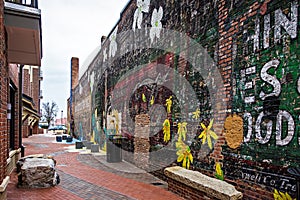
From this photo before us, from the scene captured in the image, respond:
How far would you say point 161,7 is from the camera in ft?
25.1

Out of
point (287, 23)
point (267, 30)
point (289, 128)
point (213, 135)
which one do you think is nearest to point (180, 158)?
Answer: point (213, 135)

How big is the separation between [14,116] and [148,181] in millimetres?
5555

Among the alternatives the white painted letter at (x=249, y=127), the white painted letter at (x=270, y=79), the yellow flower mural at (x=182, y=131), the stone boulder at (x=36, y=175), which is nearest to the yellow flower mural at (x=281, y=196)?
the white painted letter at (x=249, y=127)

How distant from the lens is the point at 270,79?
153 inches

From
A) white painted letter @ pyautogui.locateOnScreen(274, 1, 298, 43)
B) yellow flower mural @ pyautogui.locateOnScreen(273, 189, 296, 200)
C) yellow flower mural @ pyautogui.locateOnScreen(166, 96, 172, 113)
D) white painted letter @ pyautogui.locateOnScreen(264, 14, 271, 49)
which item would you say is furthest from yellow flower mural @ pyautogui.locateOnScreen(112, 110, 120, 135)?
white painted letter @ pyautogui.locateOnScreen(274, 1, 298, 43)

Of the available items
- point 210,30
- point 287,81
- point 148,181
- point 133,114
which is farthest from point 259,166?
point 133,114

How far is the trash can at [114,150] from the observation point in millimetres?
10112

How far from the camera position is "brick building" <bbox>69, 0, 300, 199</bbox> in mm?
3660

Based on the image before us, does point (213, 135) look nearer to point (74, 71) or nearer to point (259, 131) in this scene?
point (259, 131)

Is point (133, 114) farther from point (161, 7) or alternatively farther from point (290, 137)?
point (290, 137)

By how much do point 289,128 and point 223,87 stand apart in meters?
1.60

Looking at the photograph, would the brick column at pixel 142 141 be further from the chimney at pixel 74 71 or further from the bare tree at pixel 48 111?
the bare tree at pixel 48 111

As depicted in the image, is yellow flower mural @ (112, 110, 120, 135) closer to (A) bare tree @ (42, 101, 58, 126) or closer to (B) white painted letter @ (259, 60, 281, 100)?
(B) white painted letter @ (259, 60, 281, 100)

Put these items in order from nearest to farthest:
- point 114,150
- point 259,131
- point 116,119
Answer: point 259,131 < point 114,150 < point 116,119
